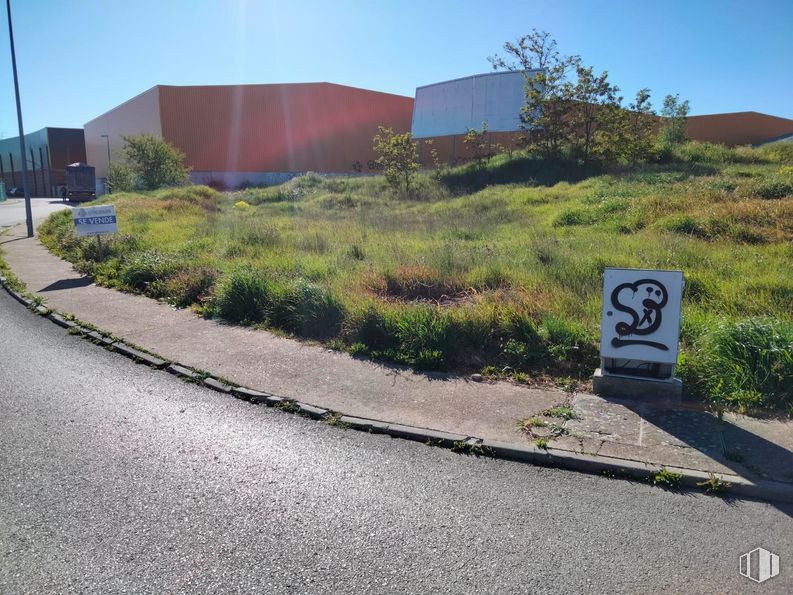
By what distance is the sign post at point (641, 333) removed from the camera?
4719mm

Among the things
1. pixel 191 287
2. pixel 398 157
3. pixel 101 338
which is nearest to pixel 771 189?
pixel 191 287

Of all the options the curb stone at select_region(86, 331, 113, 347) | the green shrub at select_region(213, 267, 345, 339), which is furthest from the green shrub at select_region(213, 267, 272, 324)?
the curb stone at select_region(86, 331, 113, 347)

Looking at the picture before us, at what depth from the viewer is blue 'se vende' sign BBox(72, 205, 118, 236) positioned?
12.2 m

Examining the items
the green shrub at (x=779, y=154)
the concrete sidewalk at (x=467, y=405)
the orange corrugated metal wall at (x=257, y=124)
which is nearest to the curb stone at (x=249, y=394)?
the concrete sidewalk at (x=467, y=405)

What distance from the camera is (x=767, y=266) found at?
307 inches

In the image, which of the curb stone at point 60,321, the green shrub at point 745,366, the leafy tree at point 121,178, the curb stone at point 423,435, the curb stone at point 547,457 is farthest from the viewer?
the leafy tree at point 121,178

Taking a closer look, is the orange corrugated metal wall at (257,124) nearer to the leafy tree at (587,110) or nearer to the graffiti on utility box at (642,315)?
the leafy tree at (587,110)

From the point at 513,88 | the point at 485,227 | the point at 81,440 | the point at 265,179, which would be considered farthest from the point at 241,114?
the point at 81,440

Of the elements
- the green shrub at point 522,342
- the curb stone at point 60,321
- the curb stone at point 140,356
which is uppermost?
the green shrub at point 522,342

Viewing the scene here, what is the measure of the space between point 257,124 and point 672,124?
1525 inches

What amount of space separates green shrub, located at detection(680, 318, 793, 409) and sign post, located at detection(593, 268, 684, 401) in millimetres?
350

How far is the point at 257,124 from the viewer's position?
55531mm
